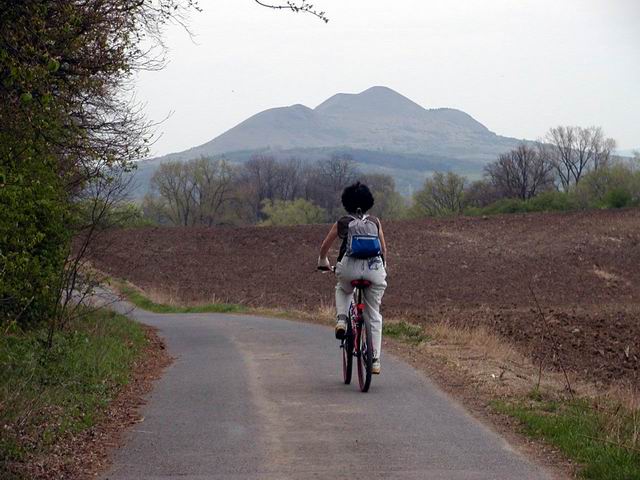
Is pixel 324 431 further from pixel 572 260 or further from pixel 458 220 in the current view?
pixel 458 220

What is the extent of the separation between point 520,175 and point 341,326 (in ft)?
288

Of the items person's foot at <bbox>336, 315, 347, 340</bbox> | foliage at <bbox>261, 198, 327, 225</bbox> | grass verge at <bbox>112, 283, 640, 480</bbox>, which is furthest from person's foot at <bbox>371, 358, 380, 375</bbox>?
foliage at <bbox>261, 198, 327, 225</bbox>

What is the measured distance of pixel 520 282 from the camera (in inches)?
1435

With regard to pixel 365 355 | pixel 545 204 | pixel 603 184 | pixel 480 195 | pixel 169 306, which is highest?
pixel 603 184

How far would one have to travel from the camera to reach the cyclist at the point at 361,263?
9.67 meters

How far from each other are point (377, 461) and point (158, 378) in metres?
5.12

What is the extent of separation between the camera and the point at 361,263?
9688 millimetres

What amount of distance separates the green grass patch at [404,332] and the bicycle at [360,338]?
502 centimetres

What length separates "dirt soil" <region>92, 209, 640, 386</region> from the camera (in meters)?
21.3

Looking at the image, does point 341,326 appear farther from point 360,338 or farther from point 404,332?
point 404,332

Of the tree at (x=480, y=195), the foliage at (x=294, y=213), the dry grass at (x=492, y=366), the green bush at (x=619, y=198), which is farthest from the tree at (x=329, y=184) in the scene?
the dry grass at (x=492, y=366)

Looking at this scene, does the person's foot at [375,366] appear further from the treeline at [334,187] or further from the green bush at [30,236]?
the treeline at [334,187]

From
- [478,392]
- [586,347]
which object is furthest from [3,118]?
[586,347]

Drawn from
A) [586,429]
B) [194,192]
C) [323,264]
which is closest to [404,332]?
[323,264]
